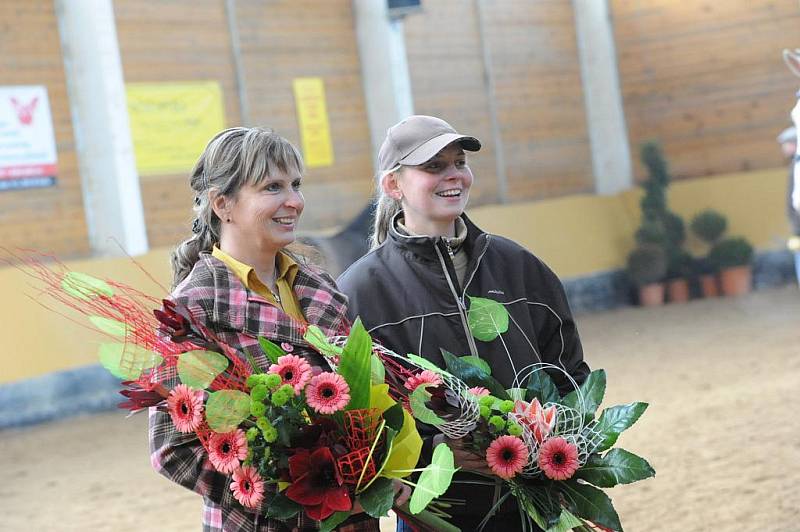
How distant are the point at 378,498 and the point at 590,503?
18.9 inches

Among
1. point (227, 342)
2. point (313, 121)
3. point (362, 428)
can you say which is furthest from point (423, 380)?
point (313, 121)

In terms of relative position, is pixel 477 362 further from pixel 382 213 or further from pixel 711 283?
pixel 711 283

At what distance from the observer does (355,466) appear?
205cm

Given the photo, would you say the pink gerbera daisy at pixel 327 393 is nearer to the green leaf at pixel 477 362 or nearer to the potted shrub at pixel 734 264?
the green leaf at pixel 477 362

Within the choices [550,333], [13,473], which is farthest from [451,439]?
[13,473]

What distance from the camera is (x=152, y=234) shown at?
38.3 feet

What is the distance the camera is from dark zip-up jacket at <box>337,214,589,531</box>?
255 cm

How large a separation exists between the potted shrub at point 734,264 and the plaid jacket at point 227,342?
1342cm

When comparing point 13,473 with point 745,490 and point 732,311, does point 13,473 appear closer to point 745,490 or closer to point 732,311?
point 745,490

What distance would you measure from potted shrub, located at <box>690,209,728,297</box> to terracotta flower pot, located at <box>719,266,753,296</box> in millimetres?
183

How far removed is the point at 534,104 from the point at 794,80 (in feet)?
11.6

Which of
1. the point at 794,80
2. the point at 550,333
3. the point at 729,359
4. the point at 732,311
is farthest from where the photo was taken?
the point at 794,80

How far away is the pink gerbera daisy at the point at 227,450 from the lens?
1971 millimetres

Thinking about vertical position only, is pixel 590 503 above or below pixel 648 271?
above
